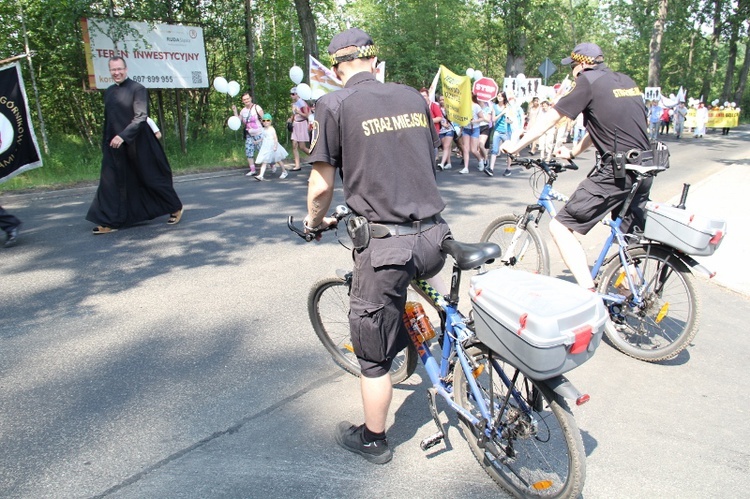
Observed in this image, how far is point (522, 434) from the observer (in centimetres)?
250

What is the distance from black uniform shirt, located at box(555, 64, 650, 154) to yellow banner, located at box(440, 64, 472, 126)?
9.12 meters

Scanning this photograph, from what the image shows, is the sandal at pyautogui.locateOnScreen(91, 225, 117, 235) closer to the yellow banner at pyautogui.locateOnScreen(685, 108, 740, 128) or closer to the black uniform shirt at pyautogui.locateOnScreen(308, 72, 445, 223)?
the black uniform shirt at pyautogui.locateOnScreen(308, 72, 445, 223)

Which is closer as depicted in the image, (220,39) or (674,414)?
(674,414)

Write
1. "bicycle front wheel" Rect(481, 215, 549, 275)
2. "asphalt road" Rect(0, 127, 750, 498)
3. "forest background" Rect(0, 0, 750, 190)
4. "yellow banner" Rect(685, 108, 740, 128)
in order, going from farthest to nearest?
"yellow banner" Rect(685, 108, 740, 128)
"forest background" Rect(0, 0, 750, 190)
"bicycle front wheel" Rect(481, 215, 549, 275)
"asphalt road" Rect(0, 127, 750, 498)

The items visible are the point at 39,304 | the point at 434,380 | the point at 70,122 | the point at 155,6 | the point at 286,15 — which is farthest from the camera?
the point at 286,15

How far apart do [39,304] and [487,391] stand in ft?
13.2

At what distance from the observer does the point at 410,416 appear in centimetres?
323

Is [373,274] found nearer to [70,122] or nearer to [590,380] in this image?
[590,380]

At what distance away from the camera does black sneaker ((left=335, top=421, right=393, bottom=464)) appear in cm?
279

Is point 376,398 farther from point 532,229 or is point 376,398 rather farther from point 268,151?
point 268,151

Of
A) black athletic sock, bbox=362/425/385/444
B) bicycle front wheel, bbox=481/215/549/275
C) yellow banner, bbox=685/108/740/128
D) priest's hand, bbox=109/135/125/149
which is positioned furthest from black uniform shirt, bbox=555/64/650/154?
yellow banner, bbox=685/108/740/128

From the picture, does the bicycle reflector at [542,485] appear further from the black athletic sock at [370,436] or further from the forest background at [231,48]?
the forest background at [231,48]

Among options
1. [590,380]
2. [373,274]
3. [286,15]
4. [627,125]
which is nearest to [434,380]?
[373,274]

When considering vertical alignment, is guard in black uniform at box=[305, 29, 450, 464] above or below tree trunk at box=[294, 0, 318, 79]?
below
